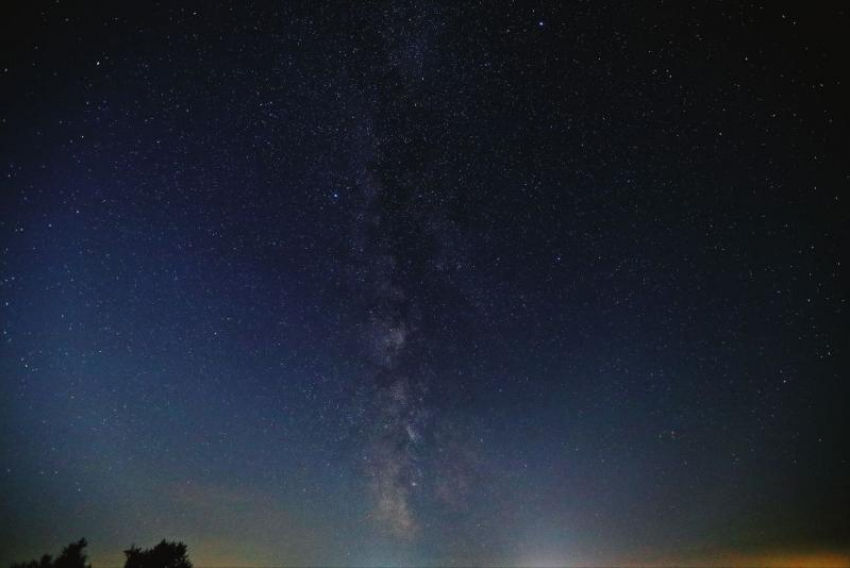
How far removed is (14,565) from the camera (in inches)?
440

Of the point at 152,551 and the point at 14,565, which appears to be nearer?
the point at 14,565

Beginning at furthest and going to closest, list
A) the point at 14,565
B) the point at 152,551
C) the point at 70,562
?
the point at 152,551
the point at 70,562
the point at 14,565

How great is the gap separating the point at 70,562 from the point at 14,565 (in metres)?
1.22

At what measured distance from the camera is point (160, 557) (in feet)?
45.3

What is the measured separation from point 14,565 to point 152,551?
11.6 ft

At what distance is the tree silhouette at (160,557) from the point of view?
44.5 feet

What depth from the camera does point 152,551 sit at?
13859 mm

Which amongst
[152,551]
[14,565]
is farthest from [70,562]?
[152,551]

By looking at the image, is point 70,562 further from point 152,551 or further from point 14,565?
point 152,551

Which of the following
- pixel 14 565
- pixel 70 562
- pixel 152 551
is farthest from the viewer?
pixel 152 551

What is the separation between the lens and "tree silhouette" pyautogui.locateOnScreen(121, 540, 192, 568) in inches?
534

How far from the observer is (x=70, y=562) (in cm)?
1200

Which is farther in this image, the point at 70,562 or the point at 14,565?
the point at 70,562
